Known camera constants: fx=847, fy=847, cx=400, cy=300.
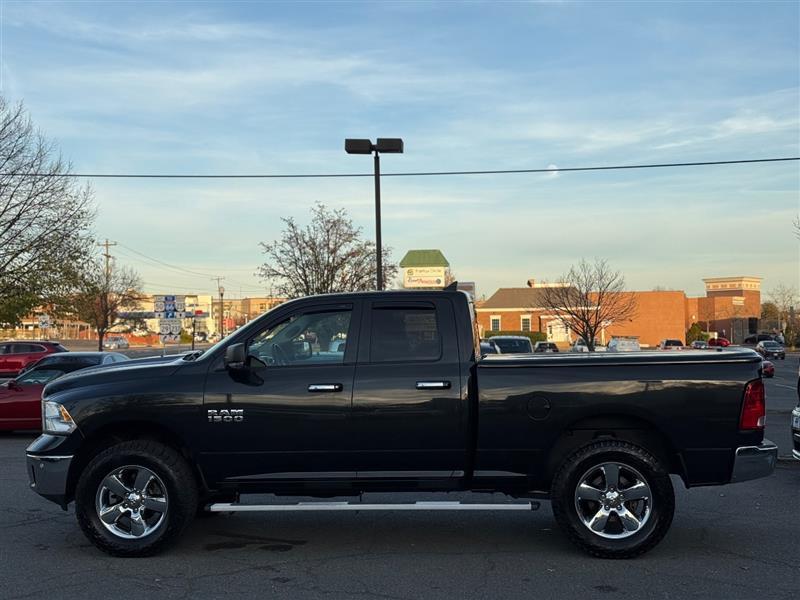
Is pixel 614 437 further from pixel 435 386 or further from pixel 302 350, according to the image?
pixel 302 350

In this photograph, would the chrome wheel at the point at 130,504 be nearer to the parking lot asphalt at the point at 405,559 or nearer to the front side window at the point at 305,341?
the parking lot asphalt at the point at 405,559

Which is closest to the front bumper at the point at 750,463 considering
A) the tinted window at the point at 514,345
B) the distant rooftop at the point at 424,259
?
the tinted window at the point at 514,345

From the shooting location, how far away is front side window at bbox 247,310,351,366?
6953 millimetres

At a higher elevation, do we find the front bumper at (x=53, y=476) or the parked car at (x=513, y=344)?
the parked car at (x=513, y=344)

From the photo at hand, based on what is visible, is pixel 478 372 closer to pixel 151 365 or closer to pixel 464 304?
pixel 464 304

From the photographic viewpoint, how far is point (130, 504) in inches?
264

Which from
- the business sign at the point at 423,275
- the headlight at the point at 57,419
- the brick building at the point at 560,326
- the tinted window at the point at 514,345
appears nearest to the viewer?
the headlight at the point at 57,419

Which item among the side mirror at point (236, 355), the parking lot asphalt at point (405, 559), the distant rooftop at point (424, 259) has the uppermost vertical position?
the distant rooftop at point (424, 259)

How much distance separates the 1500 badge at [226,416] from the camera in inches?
265

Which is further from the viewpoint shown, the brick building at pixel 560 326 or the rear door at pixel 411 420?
the brick building at pixel 560 326

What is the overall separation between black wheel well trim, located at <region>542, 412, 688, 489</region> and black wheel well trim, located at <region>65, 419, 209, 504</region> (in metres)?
2.83

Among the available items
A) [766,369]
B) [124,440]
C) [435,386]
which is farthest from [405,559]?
[766,369]

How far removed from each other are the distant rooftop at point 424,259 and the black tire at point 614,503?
5365cm

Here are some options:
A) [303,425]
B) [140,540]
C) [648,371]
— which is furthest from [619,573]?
[140,540]
